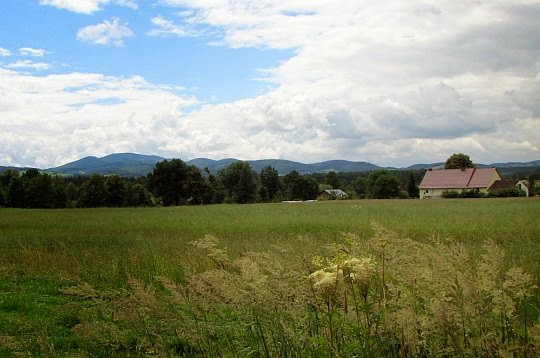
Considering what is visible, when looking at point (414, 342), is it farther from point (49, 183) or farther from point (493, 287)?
point (49, 183)

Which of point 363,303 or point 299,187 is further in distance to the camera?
point 299,187

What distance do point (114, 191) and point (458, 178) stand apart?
6713 centimetres

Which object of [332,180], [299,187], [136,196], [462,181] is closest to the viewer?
[462,181]

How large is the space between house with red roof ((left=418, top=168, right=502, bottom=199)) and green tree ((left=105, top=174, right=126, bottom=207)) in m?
60.0

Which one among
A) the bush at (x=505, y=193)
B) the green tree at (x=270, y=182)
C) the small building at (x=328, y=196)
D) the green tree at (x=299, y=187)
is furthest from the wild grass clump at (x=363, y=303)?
the green tree at (x=299, y=187)

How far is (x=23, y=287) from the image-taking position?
12.0m

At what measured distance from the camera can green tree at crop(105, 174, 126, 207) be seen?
92750 millimetres

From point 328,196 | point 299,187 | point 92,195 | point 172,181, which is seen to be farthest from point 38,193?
point 299,187

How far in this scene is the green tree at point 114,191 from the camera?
304 ft

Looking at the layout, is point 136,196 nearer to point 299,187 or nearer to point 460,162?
point 299,187

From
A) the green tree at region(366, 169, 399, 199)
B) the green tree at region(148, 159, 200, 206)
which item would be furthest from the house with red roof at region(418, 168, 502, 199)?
the green tree at region(148, 159, 200, 206)

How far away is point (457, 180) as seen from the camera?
99062mm

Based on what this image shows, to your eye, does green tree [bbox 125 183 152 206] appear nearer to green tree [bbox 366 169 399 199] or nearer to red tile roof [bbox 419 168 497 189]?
green tree [bbox 366 169 399 199]

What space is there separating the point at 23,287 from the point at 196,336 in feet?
32.2
